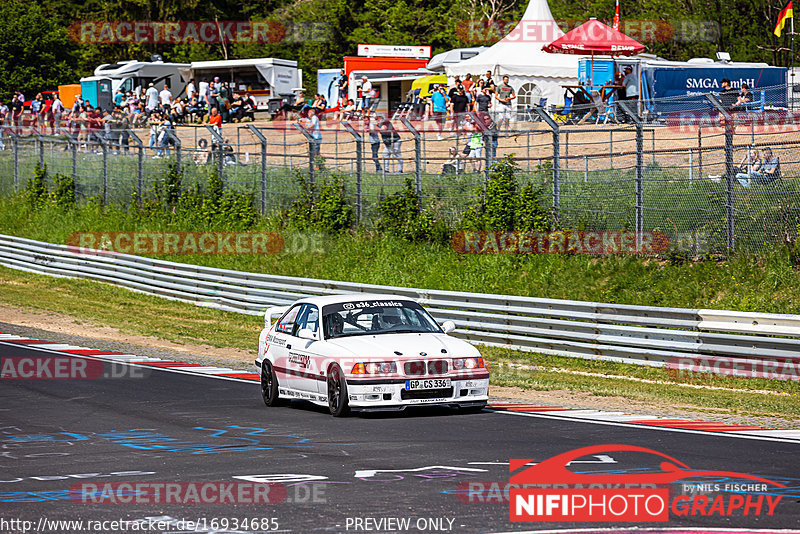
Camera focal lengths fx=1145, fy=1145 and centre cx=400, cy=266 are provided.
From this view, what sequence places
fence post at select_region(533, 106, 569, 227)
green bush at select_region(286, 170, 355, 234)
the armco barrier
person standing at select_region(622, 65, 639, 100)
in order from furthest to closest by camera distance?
1. person standing at select_region(622, 65, 639, 100)
2. green bush at select_region(286, 170, 355, 234)
3. fence post at select_region(533, 106, 569, 227)
4. the armco barrier

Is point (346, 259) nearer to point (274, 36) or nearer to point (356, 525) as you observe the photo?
point (356, 525)

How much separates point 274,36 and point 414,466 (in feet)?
199

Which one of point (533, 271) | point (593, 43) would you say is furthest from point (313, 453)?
point (593, 43)

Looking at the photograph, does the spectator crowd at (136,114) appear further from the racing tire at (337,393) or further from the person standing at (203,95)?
the racing tire at (337,393)

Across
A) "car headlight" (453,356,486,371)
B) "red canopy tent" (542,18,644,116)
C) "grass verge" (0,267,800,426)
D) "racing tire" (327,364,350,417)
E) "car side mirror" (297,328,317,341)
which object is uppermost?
"red canopy tent" (542,18,644,116)

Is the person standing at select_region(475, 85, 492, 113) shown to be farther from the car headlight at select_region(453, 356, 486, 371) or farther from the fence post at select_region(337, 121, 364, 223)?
the car headlight at select_region(453, 356, 486, 371)

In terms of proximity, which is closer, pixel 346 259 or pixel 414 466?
pixel 414 466

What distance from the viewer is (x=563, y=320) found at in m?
18.5

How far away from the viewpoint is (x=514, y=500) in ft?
25.1

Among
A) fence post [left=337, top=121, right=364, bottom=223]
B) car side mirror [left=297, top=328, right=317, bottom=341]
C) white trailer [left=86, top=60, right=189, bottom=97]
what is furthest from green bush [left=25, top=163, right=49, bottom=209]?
car side mirror [left=297, top=328, right=317, bottom=341]

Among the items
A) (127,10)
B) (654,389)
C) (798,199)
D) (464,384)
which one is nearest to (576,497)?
(464,384)

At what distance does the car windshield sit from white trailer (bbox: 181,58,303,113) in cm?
3713

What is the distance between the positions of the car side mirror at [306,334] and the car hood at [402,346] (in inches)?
15.4

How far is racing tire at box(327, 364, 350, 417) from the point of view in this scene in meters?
12.1
